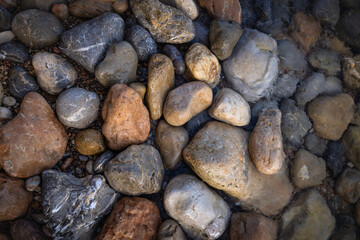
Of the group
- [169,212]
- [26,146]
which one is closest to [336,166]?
[169,212]

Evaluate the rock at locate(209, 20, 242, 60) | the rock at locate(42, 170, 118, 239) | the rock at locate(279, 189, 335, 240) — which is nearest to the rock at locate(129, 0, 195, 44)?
the rock at locate(209, 20, 242, 60)

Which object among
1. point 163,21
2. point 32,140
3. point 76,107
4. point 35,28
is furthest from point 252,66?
point 32,140

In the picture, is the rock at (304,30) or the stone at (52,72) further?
the rock at (304,30)

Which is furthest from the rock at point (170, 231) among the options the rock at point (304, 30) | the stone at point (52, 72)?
the rock at point (304, 30)

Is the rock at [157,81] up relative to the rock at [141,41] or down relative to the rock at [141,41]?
down

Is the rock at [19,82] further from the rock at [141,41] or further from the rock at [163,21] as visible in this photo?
the rock at [163,21]

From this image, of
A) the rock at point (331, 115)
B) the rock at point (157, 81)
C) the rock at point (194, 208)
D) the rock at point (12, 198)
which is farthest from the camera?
the rock at point (331, 115)
